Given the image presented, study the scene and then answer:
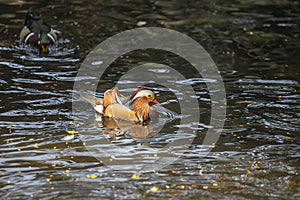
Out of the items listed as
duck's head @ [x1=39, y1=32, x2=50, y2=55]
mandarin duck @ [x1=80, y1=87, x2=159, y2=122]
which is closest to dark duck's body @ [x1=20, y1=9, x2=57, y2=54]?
duck's head @ [x1=39, y1=32, x2=50, y2=55]

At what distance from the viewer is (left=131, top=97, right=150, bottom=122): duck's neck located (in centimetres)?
1022

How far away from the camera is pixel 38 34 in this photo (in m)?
14.7

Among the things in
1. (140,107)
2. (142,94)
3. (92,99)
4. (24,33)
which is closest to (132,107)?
(140,107)

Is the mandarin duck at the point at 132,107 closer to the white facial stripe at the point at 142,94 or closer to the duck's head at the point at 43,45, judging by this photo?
the white facial stripe at the point at 142,94

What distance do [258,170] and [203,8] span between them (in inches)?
421

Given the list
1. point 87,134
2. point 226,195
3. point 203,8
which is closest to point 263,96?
point 87,134

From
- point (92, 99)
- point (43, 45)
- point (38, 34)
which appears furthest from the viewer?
point (38, 34)

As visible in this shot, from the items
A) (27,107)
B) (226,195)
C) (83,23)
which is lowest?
(226,195)

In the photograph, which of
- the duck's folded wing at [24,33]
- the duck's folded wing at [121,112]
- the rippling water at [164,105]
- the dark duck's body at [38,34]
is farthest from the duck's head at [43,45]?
the duck's folded wing at [121,112]

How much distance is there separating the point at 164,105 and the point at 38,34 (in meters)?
4.89

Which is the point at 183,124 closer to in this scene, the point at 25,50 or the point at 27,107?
the point at 27,107

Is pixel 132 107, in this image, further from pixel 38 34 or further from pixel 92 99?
pixel 38 34

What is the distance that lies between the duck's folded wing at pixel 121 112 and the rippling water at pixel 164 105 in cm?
35

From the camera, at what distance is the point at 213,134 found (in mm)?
9617
